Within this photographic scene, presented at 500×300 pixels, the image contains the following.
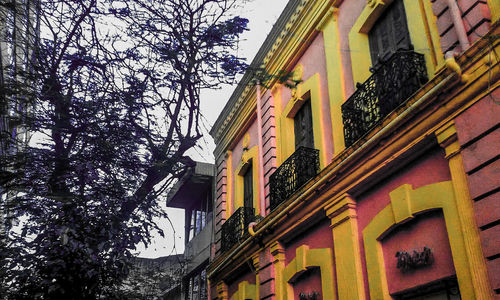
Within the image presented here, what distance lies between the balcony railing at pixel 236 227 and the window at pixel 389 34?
497 centimetres

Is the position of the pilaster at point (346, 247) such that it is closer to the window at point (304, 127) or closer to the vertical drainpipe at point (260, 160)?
the window at point (304, 127)

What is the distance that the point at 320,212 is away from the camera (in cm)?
806

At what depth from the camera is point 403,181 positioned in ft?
20.7

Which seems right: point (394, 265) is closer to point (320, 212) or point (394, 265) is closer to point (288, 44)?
point (320, 212)

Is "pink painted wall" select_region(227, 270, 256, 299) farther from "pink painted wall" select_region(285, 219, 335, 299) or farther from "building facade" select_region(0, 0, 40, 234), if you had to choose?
"building facade" select_region(0, 0, 40, 234)

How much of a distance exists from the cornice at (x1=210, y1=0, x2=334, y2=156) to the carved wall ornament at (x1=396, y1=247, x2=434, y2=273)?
3836 millimetres

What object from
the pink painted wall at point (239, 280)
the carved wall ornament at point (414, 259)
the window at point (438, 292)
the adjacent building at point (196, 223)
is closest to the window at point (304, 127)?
the pink painted wall at point (239, 280)

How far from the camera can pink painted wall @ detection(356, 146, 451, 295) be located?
579 centimetres

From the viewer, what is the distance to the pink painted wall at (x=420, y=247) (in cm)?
548

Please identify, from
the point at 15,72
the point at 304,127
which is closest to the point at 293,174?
the point at 304,127

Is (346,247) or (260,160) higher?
(260,160)

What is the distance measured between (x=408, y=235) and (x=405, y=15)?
10.9ft

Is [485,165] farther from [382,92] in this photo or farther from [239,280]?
[239,280]

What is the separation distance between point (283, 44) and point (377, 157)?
4933mm
